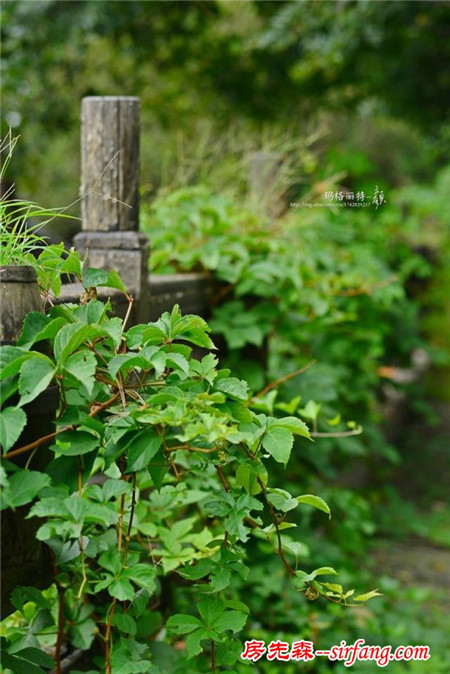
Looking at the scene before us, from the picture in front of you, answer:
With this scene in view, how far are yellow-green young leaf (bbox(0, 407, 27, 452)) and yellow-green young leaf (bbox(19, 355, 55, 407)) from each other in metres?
0.02

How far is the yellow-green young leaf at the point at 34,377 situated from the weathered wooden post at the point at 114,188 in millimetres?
1242

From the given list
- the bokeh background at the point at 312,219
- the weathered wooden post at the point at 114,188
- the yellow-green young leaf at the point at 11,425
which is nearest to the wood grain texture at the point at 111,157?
the weathered wooden post at the point at 114,188

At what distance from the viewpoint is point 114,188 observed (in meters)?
2.48

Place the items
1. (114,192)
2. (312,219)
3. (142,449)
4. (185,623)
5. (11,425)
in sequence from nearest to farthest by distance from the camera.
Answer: (11,425) → (142,449) → (185,623) → (114,192) → (312,219)

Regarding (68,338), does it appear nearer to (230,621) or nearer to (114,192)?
(230,621)

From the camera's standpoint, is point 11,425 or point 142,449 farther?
point 142,449

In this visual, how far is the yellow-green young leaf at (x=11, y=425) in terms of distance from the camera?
1.20 meters

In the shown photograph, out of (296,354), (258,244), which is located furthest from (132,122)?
(296,354)

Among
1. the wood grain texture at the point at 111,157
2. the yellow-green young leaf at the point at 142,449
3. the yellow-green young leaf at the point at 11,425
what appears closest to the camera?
the yellow-green young leaf at the point at 11,425

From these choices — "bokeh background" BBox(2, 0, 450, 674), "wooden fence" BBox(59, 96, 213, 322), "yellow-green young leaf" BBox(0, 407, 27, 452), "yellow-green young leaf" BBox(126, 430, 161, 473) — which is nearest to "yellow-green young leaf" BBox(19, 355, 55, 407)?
"yellow-green young leaf" BBox(0, 407, 27, 452)

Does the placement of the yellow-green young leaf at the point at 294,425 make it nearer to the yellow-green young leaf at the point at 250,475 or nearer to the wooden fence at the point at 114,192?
the yellow-green young leaf at the point at 250,475

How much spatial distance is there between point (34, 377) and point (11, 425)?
81 millimetres

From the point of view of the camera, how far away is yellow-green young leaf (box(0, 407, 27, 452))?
120cm

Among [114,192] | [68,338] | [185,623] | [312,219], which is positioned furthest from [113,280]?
[312,219]
